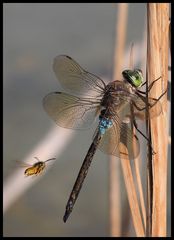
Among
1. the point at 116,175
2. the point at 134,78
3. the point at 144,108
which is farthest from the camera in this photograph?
the point at 116,175

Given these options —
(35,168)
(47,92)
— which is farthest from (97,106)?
(47,92)

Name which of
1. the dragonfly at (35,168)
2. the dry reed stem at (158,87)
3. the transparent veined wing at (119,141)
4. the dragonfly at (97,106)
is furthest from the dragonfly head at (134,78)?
the dragonfly at (35,168)

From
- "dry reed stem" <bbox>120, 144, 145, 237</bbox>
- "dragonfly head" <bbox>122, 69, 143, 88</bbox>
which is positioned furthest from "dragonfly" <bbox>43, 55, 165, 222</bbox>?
"dry reed stem" <bbox>120, 144, 145, 237</bbox>

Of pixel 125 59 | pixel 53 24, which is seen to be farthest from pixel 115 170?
pixel 53 24

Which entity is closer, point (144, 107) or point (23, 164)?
point (144, 107)

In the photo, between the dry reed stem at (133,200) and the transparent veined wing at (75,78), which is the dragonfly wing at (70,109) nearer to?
the transparent veined wing at (75,78)

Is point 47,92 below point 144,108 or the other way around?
the other way around

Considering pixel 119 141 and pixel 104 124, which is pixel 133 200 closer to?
pixel 119 141

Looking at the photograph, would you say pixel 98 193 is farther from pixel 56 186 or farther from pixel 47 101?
pixel 47 101
